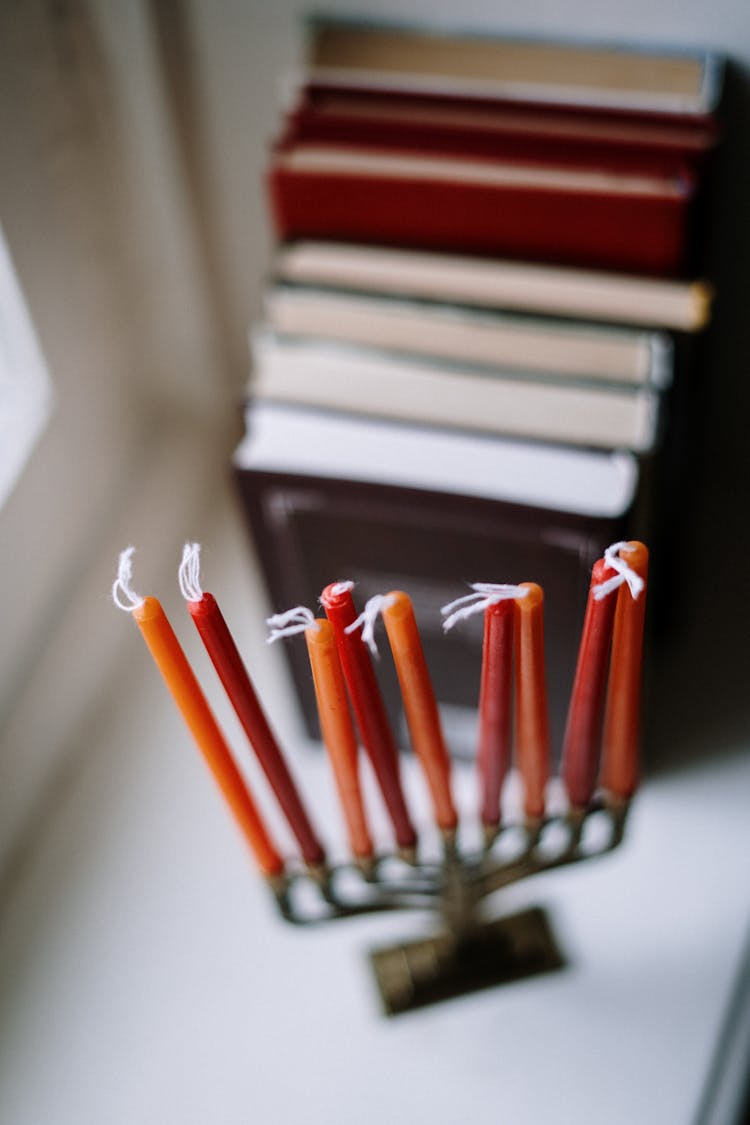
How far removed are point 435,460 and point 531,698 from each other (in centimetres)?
16

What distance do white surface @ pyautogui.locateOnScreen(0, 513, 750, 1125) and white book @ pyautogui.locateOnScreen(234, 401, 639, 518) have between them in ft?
0.71

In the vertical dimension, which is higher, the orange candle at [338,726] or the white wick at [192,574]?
the white wick at [192,574]

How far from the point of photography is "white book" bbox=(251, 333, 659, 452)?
0.54 m

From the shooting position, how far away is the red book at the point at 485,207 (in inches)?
22.9

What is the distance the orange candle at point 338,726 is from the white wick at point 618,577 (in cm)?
8

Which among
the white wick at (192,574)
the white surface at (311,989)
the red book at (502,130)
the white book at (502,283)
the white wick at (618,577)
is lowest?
the white surface at (311,989)

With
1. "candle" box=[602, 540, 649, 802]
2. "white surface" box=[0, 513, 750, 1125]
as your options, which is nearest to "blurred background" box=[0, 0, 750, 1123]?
"white surface" box=[0, 513, 750, 1125]

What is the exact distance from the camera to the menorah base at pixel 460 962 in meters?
0.59

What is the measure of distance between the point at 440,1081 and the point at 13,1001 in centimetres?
22

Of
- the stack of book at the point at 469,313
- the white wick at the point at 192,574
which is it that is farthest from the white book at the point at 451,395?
the white wick at the point at 192,574

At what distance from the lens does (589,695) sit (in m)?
0.43

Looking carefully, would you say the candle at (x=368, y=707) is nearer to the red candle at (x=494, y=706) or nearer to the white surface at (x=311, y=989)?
the red candle at (x=494, y=706)

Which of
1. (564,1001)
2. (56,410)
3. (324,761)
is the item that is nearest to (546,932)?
(564,1001)

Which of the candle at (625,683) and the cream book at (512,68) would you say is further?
the cream book at (512,68)
